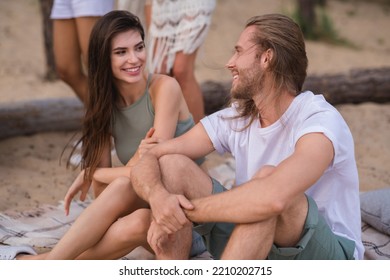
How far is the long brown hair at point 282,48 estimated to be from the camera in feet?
9.46

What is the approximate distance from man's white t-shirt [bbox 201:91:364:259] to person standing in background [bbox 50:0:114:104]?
5.08ft

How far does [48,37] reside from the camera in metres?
6.33

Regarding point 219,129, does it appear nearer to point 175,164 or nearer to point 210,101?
point 175,164

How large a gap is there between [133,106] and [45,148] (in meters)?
1.71

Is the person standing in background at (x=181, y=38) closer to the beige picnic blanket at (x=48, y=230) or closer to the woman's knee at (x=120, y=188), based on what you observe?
the beige picnic blanket at (x=48, y=230)

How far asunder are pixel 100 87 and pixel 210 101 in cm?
207

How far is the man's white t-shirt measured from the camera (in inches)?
106

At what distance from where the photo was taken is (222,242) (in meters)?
2.95

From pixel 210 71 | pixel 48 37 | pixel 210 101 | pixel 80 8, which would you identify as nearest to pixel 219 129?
pixel 80 8

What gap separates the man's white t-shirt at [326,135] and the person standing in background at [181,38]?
49.0 inches

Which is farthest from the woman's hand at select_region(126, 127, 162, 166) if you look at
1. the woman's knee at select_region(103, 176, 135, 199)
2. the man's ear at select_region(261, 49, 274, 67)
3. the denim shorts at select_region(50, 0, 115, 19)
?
the denim shorts at select_region(50, 0, 115, 19)

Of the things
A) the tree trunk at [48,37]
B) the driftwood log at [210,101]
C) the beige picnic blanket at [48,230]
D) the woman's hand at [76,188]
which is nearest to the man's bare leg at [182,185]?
the beige picnic blanket at [48,230]

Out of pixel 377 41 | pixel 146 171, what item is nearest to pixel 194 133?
pixel 146 171

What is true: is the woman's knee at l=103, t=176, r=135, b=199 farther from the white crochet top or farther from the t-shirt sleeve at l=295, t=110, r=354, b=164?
the white crochet top
